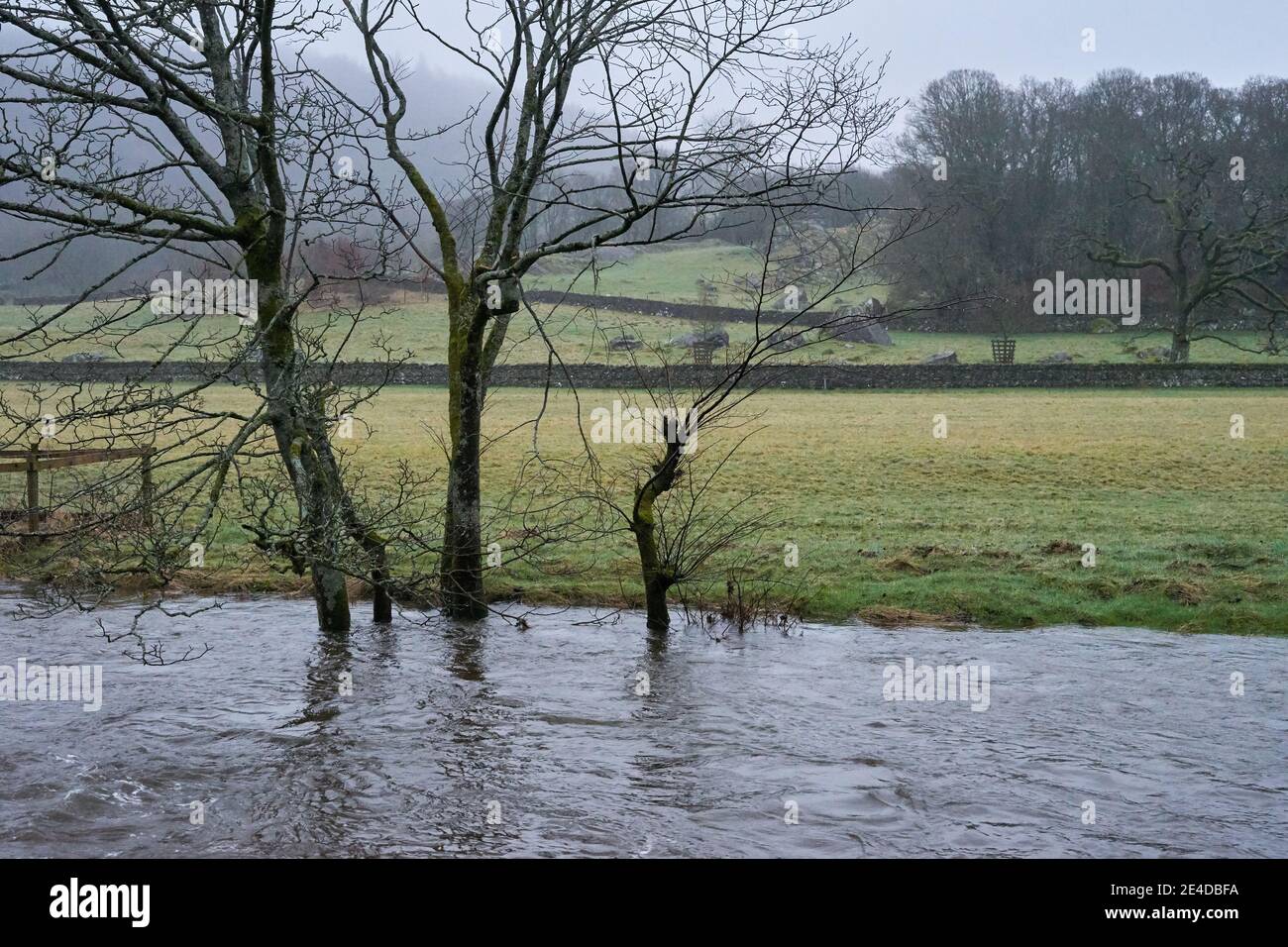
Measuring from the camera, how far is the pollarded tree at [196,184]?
904cm

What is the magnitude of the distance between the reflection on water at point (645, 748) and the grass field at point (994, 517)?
120 cm

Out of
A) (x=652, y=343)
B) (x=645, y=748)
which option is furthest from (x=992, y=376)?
(x=645, y=748)

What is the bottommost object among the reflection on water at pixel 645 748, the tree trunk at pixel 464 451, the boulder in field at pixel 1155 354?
the reflection on water at pixel 645 748

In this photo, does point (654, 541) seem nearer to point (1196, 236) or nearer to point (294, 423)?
point (294, 423)

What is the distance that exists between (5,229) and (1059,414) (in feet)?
407

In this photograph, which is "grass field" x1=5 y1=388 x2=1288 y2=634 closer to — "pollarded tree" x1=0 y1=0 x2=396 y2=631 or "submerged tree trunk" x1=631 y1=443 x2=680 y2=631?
"submerged tree trunk" x1=631 y1=443 x2=680 y2=631

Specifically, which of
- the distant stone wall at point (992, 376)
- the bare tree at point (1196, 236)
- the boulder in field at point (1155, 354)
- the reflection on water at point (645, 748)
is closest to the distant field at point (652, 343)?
the boulder in field at point (1155, 354)

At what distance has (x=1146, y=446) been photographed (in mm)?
26516

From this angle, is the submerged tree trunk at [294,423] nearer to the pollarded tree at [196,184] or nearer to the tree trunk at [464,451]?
the pollarded tree at [196,184]

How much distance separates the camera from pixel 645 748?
31.7ft

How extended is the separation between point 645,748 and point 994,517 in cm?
1129
